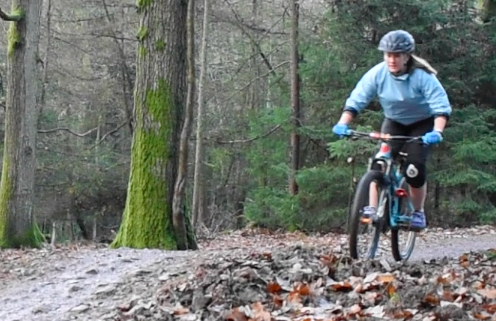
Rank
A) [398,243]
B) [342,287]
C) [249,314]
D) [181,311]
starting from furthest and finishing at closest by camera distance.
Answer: [398,243]
[342,287]
[181,311]
[249,314]

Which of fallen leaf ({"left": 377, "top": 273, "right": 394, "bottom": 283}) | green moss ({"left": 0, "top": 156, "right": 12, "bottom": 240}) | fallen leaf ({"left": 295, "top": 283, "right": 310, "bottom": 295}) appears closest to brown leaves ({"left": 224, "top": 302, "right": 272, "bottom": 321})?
fallen leaf ({"left": 295, "top": 283, "right": 310, "bottom": 295})

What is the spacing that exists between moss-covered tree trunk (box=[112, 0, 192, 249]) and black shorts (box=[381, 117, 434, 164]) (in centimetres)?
360

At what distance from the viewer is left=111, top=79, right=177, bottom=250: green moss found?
9023 millimetres

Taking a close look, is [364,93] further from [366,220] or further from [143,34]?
[143,34]

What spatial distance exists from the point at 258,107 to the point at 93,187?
6.18 meters

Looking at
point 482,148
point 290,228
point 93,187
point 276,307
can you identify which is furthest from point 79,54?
Result: point 276,307

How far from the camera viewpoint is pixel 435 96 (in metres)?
5.79

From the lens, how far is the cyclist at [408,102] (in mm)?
5750

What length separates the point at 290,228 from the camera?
17859mm

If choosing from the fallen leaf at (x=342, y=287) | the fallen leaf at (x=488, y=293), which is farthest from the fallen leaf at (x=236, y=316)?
the fallen leaf at (x=488, y=293)

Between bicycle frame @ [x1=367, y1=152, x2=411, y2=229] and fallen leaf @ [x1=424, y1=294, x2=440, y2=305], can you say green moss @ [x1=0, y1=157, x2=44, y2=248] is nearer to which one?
bicycle frame @ [x1=367, y1=152, x2=411, y2=229]

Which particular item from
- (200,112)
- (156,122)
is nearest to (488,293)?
(156,122)

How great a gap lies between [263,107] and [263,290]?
17.6m

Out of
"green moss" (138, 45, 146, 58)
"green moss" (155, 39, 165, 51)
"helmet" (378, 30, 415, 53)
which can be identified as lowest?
"helmet" (378, 30, 415, 53)
